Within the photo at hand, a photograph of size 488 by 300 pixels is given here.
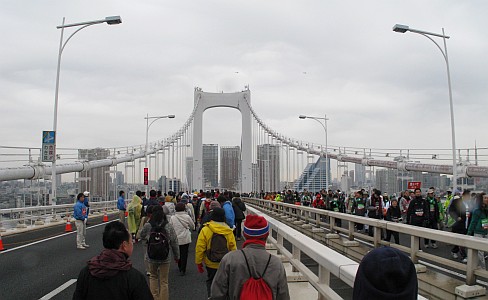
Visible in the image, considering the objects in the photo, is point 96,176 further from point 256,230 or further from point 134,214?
point 256,230

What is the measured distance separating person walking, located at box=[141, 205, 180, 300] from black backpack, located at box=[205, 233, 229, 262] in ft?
3.38

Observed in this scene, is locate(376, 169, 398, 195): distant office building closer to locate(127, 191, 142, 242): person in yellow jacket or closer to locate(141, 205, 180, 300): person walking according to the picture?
locate(127, 191, 142, 242): person in yellow jacket

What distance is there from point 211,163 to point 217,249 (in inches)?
3127

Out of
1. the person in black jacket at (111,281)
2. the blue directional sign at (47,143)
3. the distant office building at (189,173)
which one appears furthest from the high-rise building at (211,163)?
the person in black jacket at (111,281)

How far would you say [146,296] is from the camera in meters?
2.80

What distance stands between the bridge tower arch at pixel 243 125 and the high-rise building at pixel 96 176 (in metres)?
15.9

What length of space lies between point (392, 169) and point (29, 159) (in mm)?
27174

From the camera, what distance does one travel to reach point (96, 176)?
4166 cm

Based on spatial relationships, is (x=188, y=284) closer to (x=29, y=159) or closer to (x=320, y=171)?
(x=29, y=159)

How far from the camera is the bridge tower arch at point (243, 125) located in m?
59.4

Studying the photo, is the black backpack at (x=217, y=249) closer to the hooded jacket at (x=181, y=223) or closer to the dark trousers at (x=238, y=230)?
the hooded jacket at (x=181, y=223)

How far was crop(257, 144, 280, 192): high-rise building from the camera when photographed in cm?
5947

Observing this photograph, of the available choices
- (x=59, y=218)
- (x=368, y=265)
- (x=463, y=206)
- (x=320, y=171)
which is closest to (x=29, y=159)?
(x=59, y=218)

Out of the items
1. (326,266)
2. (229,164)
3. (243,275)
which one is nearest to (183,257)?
(326,266)
